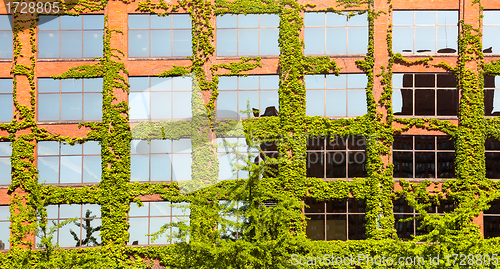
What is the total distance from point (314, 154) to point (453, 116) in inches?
370

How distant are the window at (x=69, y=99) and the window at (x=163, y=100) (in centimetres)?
247

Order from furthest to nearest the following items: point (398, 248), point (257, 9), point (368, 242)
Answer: point (257, 9) < point (368, 242) < point (398, 248)

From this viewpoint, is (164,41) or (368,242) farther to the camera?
(164,41)

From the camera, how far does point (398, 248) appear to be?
17719 millimetres

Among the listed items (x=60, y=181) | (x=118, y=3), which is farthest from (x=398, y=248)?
(x=118, y=3)

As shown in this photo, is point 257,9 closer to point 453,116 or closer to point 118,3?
point 118,3

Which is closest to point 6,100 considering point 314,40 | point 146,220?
point 146,220

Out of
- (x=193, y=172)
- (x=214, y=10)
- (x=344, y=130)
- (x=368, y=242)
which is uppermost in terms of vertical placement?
(x=214, y=10)

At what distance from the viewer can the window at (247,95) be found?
996 inches

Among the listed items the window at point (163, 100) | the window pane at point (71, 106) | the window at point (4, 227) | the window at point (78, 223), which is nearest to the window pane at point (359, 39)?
the window at point (163, 100)

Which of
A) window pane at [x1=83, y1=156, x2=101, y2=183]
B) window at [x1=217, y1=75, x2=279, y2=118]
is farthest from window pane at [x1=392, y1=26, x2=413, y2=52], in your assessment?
window pane at [x1=83, y1=156, x2=101, y2=183]

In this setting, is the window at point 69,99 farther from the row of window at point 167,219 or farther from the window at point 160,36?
the row of window at point 167,219

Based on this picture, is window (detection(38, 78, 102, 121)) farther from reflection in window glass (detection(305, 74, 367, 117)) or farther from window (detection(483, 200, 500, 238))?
window (detection(483, 200, 500, 238))

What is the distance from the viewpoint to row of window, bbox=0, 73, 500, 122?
2528cm
